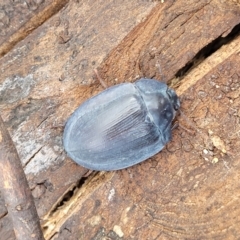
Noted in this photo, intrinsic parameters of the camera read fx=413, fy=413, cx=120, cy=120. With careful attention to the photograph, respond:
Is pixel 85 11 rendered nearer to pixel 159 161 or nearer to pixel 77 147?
pixel 77 147

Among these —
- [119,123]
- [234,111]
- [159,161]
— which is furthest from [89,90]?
[234,111]

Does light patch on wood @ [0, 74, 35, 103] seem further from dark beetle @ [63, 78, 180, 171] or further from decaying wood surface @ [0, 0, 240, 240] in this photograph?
dark beetle @ [63, 78, 180, 171]

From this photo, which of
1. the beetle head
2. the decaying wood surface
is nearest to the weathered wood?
the decaying wood surface

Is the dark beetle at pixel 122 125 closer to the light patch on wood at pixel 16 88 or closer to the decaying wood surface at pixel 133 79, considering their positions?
the decaying wood surface at pixel 133 79

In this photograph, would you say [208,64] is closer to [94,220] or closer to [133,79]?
[133,79]

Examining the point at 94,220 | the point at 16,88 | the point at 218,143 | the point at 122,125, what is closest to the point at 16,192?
the point at 94,220

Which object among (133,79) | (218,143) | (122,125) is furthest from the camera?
(122,125)
